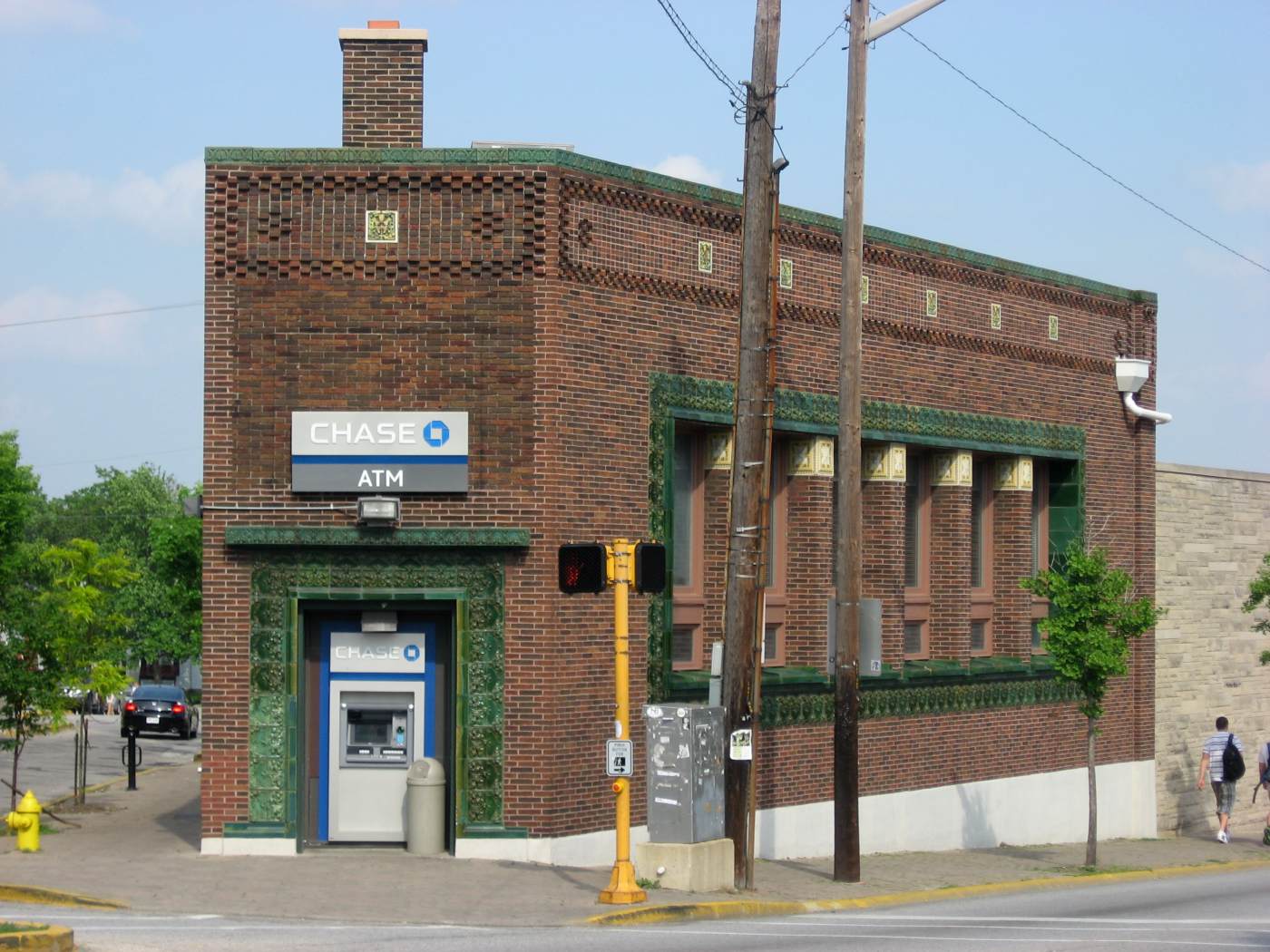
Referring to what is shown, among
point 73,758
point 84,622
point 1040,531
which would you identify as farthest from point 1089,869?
point 73,758

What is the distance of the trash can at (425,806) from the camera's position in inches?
762

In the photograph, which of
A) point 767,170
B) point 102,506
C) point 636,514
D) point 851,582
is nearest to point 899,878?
point 851,582

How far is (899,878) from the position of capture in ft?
69.3

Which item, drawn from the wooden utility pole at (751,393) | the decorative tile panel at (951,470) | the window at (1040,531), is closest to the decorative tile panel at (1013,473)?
the window at (1040,531)

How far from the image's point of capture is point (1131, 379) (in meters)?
30.0

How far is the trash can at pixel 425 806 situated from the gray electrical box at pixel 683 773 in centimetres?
275

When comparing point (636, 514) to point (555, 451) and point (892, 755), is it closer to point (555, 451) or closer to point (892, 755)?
point (555, 451)

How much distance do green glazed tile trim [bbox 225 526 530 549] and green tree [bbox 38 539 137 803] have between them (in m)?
7.93

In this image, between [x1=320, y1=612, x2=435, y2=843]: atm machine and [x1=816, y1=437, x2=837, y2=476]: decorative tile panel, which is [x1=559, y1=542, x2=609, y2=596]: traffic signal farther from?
[x1=816, y1=437, x2=837, y2=476]: decorative tile panel

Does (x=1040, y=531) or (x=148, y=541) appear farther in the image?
(x=148, y=541)

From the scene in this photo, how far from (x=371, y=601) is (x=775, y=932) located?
20.4 feet

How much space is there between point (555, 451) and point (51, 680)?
32.3 ft

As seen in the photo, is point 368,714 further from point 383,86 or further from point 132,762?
point 132,762

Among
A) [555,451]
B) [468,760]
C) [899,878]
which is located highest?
[555,451]
